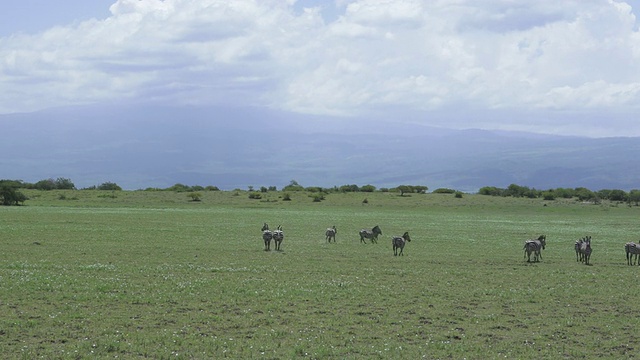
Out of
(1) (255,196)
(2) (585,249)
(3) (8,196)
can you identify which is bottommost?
(2) (585,249)

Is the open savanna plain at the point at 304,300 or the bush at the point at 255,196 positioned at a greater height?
the bush at the point at 255,196

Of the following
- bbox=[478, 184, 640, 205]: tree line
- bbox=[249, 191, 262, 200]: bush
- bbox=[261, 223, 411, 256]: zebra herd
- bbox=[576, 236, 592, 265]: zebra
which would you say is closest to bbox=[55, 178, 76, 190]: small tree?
bbox=[249, 191, 262, 200]: bush

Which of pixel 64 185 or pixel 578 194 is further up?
pixel 64 185

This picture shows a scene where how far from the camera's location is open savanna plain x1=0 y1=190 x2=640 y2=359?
1473cm

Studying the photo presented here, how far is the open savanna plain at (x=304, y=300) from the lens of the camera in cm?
1473

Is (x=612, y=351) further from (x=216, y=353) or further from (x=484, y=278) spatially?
(x=484, y=278)

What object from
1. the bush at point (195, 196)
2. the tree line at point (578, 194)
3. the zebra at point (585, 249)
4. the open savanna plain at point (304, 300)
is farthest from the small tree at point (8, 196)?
the tree line at point (578, 194)

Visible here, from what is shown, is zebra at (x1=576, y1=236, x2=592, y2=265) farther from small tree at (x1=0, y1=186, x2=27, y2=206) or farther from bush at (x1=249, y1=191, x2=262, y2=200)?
bush at (x1=249, y1=191, x2=262, y2=200)

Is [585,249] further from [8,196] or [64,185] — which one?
[64,185]

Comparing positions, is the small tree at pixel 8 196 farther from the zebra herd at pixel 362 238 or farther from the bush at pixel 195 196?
the zebra herd at pixel 362 238

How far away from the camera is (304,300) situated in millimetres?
19609

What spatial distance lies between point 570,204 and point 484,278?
3030 inches

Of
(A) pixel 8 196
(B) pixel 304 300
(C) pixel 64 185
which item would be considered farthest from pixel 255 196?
(B) pixel 304 300

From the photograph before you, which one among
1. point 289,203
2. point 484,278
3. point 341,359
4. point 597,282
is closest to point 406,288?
point 484,278
